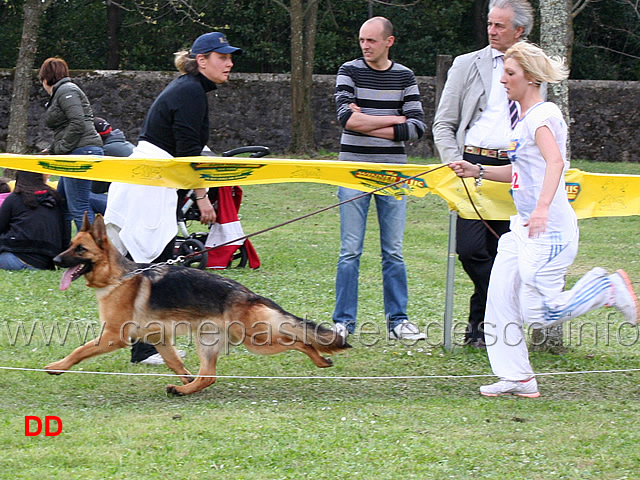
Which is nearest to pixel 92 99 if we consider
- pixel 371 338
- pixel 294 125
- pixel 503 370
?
pixel 294 125

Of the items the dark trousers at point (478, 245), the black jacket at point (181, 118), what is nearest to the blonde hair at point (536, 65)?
the dark trousers at point (478, 245)

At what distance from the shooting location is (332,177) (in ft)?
19.4

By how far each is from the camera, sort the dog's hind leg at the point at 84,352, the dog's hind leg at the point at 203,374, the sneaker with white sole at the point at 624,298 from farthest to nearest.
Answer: the dog's hind leg at the point at 203,374
the dog's hind leg at the point at 84,352
the sneaker with white sole at the point at 624,298

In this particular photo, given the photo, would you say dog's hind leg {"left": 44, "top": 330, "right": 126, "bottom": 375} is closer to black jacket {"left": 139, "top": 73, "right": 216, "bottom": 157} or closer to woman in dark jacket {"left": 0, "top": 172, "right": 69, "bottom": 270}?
black jacket {"left": 139, "top": 73, "right": 216, "bottom": 157}

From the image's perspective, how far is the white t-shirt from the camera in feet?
15.7

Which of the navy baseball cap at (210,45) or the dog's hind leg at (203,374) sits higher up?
the navy baseball cap at (210,45)

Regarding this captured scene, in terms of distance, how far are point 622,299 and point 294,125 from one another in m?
16.1

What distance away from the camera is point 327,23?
1129 inches

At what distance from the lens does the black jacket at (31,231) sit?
30.3ft

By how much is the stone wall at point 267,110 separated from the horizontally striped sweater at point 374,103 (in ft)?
52.7

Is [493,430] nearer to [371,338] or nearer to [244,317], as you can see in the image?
[244,317]

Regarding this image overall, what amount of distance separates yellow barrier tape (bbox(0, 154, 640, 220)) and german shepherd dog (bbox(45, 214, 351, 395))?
2.00 ft

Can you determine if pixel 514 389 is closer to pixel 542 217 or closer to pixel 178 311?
pixel 542 217

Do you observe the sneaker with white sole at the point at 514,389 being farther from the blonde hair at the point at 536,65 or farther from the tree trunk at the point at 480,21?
the tree trunk at the point at 480,21
